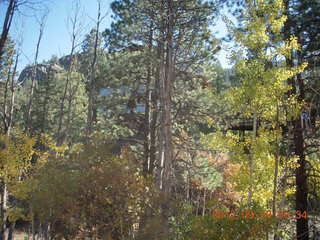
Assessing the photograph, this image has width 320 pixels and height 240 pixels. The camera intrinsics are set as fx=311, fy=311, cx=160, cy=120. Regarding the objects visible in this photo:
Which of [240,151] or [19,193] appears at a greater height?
[240,151]

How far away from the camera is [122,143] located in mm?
13797

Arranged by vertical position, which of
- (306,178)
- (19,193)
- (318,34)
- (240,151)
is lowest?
(19,193)

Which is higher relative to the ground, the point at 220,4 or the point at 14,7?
the point at 220,4

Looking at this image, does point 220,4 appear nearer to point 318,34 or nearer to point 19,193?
point 318,34

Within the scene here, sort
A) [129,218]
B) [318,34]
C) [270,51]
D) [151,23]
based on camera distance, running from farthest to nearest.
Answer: [151,23]
[318,34]
[270,51]
[129,218]

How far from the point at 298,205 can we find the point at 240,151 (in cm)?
310

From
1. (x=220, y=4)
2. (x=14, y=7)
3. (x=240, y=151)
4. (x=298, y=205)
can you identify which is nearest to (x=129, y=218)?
(x=240, y=151)

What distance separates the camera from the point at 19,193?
424 inches

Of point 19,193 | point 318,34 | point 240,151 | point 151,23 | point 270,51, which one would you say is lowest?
point 19,193

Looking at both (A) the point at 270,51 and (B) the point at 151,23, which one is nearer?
(A) the point at 270,51

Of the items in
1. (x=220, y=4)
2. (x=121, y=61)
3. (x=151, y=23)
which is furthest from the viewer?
(x=121, y=61)

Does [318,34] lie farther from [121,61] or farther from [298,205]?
[121,61]

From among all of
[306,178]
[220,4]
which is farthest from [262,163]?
[220,4]

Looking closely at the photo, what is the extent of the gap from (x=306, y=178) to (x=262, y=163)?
251cm
